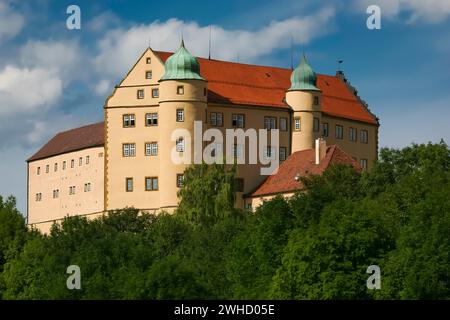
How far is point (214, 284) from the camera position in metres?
99.8

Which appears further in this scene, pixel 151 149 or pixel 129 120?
pixel 129 120

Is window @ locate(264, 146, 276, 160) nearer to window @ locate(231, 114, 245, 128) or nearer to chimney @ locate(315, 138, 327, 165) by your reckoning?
window @ locate(231, 114, 245, 128)

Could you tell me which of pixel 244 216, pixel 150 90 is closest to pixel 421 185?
pixel 244 216

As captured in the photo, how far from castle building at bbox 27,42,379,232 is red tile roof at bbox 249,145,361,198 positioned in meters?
0.35

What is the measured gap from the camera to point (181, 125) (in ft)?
420

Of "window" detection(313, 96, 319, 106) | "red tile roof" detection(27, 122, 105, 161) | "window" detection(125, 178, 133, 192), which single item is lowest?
"window" detection(125, 178, 133, 192)

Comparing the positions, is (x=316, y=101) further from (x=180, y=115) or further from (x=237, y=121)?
(x=180, y=115)

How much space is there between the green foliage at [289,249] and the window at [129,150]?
7.69 metres

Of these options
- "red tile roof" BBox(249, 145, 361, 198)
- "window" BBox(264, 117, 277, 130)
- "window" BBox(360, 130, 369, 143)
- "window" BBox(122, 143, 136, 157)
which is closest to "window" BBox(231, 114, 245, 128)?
"window" BBox(264, 117, 277, 130)

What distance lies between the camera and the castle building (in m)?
128

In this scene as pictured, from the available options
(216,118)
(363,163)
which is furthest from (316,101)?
(216,118)

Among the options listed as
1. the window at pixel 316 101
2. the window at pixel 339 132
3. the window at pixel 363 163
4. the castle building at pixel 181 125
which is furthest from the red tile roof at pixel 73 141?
the window at pixel 363 163

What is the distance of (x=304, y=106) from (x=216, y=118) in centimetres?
692

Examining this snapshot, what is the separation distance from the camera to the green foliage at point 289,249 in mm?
91000
